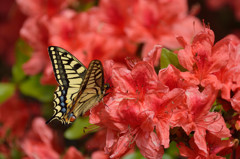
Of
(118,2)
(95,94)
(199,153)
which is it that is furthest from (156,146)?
(118,2)

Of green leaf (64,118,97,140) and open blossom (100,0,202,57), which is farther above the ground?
open blossom (100,0,202,57)

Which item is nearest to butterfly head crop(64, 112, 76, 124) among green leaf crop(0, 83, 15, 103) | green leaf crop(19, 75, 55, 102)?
green leaf crop(19, 75, 55, 102)

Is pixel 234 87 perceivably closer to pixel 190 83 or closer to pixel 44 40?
pixel 190 83

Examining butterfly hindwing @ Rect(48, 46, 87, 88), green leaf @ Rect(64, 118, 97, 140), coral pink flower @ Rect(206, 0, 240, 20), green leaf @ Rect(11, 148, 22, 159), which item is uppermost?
butterfly hindwing @ Rect(48, 46, 87, 88)

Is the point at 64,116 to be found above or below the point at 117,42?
below

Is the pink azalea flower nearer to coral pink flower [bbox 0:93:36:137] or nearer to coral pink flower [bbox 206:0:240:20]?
coral pink flower [bbox 0:93:36:137]

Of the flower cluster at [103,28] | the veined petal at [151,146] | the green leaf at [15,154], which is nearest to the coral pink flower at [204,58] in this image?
the veined petal at [151,146]
